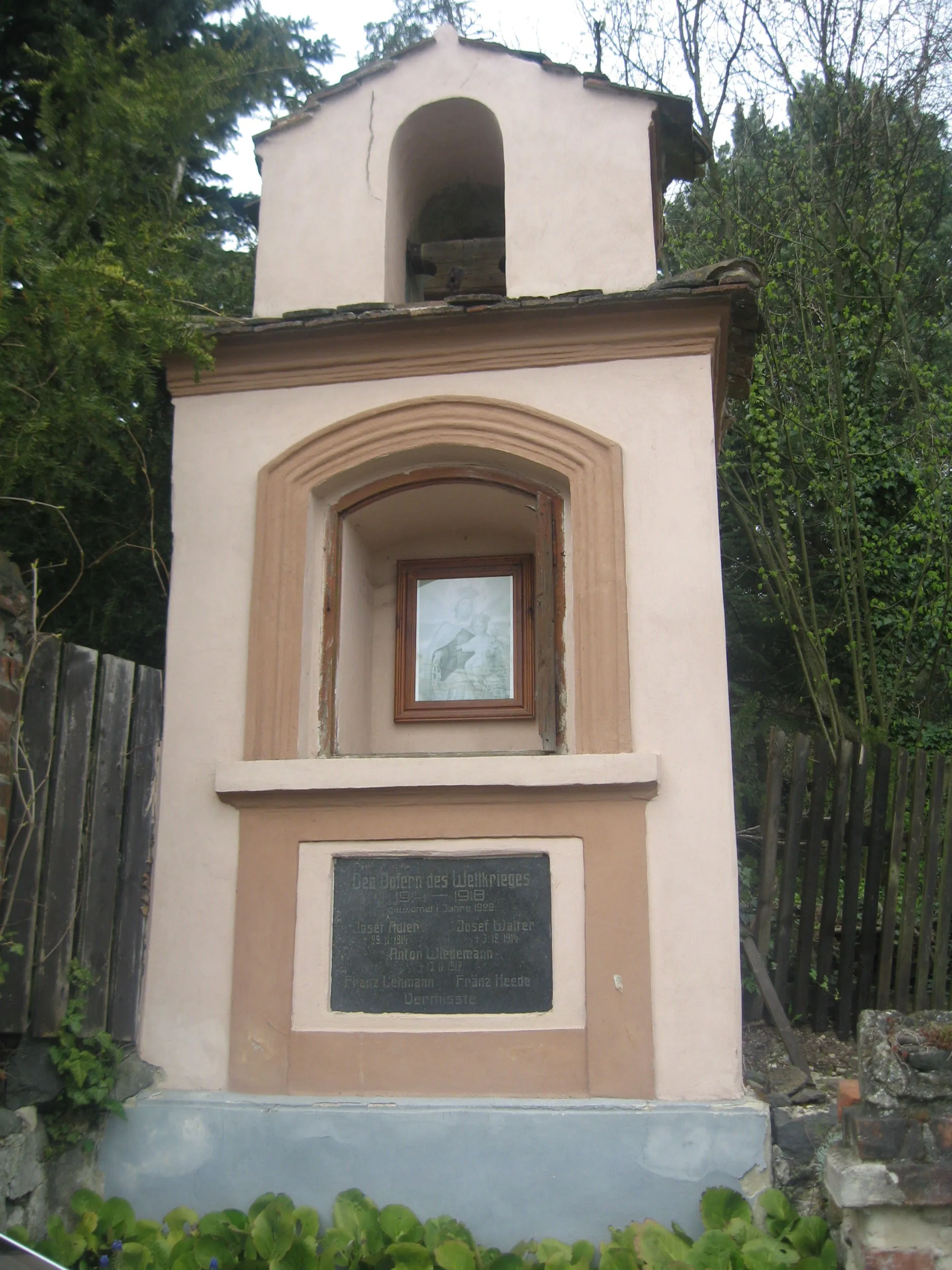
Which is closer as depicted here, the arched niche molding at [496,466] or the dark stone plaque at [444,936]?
the dark stone plaque at [444,936]

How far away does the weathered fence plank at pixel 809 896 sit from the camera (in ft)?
16.1

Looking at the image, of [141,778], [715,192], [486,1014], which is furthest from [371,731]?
[715,192]

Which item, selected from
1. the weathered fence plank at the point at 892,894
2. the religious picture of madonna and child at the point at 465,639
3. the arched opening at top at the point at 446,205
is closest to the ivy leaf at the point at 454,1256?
the weathered fence plank at the point at 892,894

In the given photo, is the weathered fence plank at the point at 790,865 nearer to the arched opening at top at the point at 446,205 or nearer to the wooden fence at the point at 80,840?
the wooden fence at the point at 80,840

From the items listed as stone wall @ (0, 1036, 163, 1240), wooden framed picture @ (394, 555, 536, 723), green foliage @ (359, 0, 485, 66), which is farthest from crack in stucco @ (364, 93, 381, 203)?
green foliage @ (359, 0, 485, 66)

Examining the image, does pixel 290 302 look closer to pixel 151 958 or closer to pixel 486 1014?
pixel 151 958

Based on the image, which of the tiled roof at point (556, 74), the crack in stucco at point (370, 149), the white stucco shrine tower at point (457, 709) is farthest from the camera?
the crack in stucco at point (370, 149)

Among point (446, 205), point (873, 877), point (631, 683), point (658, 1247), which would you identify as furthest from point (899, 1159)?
point (446, 205)

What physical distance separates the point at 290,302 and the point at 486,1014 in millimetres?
3680

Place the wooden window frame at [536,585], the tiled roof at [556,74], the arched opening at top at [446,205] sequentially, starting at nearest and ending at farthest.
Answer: the wooden window frame at [536,585]
the tiled roof at [556,74]
the arched opening at top at [446,205]

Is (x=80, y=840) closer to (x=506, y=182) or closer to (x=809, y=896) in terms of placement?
(x=809, y=896)

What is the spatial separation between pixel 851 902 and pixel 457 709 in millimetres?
2126

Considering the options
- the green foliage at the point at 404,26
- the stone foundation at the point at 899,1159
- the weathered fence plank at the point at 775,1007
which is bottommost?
the stone foundation at the point at 899,1159

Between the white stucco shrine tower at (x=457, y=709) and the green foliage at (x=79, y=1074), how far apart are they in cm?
16
